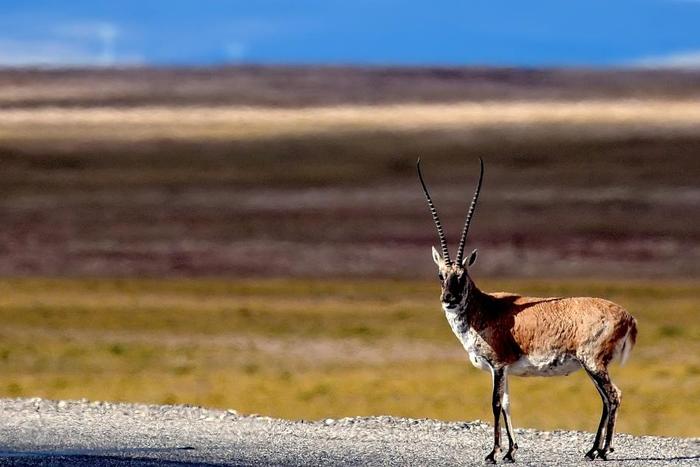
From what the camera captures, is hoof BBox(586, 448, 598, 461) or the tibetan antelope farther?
hoof BBox(586, 448, 598, 461)

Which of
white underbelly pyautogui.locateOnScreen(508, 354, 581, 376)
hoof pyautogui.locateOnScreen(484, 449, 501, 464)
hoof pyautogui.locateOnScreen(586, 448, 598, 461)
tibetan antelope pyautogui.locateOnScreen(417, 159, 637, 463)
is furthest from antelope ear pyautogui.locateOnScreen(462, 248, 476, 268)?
hoof pyautogui.locateOnScreen(586, 448, 598, 461)

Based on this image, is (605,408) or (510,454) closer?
(605,408)

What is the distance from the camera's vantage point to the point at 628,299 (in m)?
41.1

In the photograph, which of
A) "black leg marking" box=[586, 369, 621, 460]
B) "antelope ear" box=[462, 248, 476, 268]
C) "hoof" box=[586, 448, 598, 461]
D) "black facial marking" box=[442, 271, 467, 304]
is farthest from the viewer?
"hoof" box=[586, 448, 598, 461]

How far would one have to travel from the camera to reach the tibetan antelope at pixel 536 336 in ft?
45.6

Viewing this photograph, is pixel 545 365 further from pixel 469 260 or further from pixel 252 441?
pixel 252 441

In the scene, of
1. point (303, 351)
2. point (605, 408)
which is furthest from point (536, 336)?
point (303, 351)

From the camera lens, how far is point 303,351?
3222cm

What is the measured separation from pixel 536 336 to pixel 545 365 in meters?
0.26

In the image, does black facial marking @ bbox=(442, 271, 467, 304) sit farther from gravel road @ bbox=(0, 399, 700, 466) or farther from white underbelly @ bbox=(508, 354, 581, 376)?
gravel road @ bbox=(0, 399, 700, 466)

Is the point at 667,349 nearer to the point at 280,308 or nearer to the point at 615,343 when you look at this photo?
the point at 280,308

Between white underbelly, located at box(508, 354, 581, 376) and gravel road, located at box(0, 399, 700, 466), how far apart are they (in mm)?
1014

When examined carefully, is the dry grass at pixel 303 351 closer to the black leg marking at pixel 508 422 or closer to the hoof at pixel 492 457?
the black leg marking at pixel 508 422

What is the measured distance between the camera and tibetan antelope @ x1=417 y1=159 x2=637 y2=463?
13.9 meters
